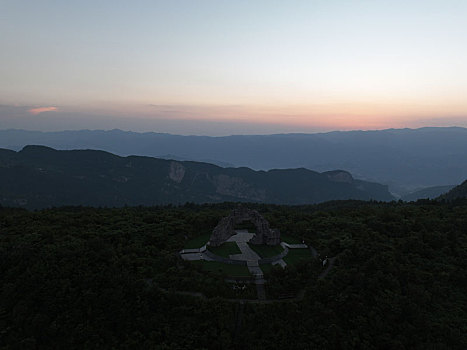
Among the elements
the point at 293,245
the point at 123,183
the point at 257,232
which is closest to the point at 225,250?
the point at 257,232

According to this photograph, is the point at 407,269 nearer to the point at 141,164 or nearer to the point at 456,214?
the point at 456,214

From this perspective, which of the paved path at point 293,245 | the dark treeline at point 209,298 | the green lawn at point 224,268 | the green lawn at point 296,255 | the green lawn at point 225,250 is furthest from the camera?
the paved path at point 293,245

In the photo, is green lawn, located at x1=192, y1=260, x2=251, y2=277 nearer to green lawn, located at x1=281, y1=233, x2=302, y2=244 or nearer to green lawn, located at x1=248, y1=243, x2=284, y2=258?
green lawn, located at x1=248, y1=243, x2=284, y2=258

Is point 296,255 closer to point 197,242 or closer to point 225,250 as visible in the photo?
point 225,250

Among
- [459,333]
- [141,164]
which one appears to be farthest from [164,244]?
[141,164]

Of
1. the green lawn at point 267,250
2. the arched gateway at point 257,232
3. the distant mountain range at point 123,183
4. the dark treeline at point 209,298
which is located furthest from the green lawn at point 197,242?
the distant mountain range at point 123,183

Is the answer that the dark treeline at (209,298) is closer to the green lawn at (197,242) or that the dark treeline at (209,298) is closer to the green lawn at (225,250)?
the green lawn at (197,242)

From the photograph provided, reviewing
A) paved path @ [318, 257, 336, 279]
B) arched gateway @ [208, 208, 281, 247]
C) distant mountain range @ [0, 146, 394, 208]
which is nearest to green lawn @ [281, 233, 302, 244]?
arched gateway @ [208, 208, 281, 247]

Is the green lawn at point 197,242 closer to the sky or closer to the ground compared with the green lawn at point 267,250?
closer to the sky
